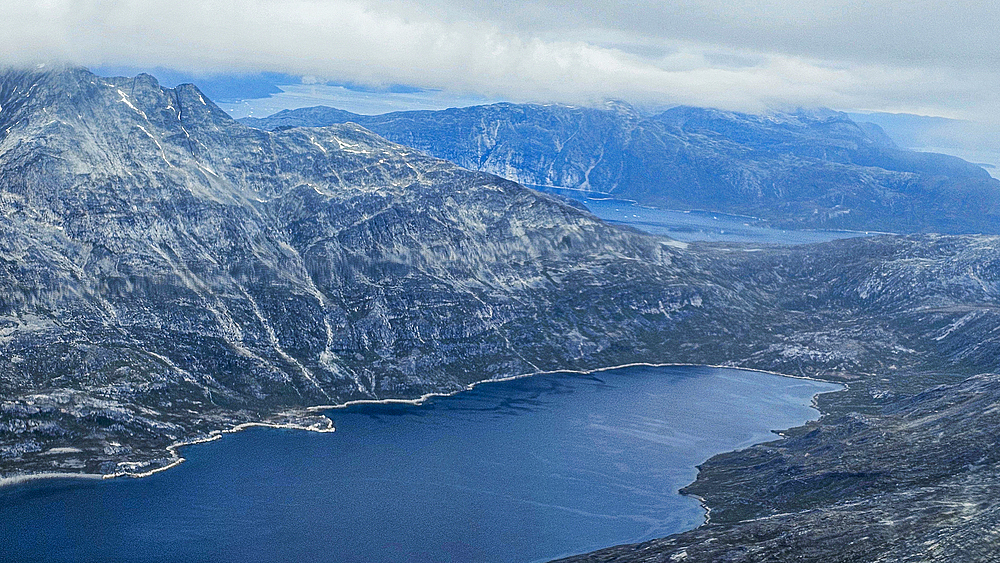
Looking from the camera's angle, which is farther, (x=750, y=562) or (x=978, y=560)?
(x=750, y=562)

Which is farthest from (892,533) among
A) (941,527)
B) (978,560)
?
(978,560)

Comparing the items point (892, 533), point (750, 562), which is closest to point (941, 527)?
point (892, 533)

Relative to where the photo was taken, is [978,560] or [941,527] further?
[941,527]

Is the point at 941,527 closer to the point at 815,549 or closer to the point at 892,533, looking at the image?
the point at 892,533

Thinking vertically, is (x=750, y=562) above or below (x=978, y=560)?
below

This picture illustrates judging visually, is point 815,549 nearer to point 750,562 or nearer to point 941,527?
point 750,562

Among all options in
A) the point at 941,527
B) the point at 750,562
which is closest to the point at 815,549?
the point at 750,562

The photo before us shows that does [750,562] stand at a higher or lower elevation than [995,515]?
lower

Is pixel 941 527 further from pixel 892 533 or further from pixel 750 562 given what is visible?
pixel 750 562
